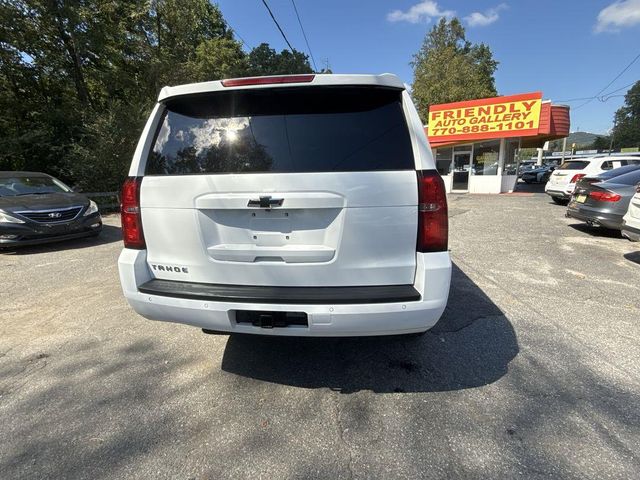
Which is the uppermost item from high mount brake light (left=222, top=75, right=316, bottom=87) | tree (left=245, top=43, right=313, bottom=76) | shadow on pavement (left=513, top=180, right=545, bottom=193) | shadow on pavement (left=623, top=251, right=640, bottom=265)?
tree (left=245, top=43, right=313, bottom=76)

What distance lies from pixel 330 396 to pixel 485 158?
64.0 ft

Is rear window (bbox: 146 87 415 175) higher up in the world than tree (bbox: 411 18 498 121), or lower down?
lower down

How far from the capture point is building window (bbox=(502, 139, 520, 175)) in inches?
753

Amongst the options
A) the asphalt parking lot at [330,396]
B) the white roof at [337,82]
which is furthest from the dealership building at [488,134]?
the white roof at [337,82]

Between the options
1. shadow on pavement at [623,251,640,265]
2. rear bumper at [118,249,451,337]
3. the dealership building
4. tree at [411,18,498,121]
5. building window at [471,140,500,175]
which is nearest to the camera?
rear bumper at [118,249,451,337]

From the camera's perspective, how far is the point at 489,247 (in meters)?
7.20

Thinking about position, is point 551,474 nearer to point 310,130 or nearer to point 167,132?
point 310,130

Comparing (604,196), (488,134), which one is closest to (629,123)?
(488,134)

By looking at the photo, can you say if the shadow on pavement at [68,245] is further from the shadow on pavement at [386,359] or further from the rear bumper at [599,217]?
the rear bumper at [599,217]

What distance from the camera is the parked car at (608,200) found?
7.25 meters

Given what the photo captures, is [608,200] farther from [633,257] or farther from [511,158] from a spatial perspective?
[511,158]

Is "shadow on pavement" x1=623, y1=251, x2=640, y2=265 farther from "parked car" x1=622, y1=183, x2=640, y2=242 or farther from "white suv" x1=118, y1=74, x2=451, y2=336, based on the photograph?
"white suv" x1=118, y1=74, x2=451, y2=336

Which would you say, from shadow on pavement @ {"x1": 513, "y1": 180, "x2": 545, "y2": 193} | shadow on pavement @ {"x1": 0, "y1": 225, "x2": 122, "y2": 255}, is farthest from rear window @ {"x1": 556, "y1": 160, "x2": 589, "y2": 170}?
shadow on pavement @ {"x1": 0, "y1": 225, "x2": 122, "y2": 255}

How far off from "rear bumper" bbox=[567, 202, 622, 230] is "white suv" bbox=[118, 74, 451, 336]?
23.5ft
